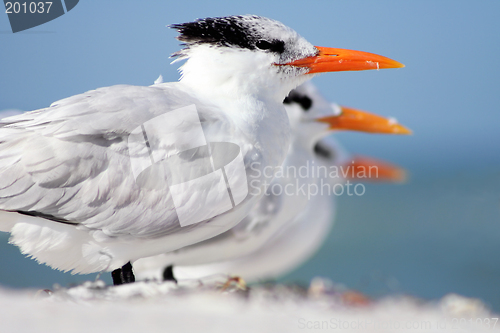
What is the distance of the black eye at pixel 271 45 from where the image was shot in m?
1.86

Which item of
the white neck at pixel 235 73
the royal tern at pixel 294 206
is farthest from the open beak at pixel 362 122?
the white neck at pixel 235 73

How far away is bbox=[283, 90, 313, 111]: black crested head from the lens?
11.3 feet

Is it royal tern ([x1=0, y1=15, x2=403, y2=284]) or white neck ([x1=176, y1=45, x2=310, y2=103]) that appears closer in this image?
royal tern ([x1=0, y1=15, x2=403, y2=284])

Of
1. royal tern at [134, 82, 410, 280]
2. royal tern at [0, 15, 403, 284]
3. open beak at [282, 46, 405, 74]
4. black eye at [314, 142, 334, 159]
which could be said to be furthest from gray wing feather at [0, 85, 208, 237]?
black eye at [314, 142, 334, 159]

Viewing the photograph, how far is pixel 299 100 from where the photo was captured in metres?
3.49

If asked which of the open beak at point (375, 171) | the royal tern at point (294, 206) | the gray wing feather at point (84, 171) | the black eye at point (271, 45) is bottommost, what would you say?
the open beak at point (375, 171)

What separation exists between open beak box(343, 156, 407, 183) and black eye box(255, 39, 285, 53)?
8.79ft

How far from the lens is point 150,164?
1659 mm

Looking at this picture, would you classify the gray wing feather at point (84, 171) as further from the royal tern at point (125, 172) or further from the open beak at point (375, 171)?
the open beak at point (375, 171)

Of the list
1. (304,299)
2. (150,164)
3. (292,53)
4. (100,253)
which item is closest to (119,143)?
(150,164)

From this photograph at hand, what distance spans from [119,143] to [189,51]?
52 centimetres

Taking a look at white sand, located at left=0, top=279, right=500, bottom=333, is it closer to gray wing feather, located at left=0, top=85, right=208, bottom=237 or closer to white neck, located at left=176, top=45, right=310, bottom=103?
gray wing feather, located at left=0, top=85, right=208, bottom=237

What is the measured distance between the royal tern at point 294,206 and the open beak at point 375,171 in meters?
0.45

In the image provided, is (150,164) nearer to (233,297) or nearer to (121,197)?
(121,197)
